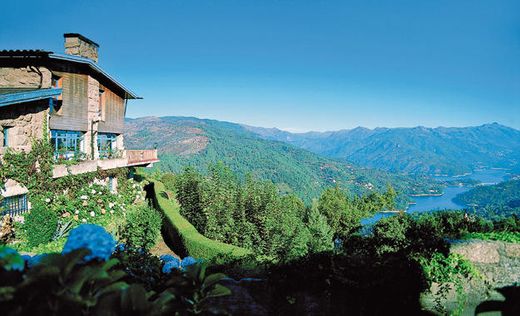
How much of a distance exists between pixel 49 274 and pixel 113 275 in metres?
0.47

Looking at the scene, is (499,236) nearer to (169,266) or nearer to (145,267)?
(169,266)

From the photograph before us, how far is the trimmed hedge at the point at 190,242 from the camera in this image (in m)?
11.0

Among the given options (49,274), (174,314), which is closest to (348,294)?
(174,314)

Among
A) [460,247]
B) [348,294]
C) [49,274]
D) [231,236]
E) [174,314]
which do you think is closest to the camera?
[49,274]

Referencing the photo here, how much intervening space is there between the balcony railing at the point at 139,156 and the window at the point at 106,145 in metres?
1.01

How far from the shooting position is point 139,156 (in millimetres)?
21625

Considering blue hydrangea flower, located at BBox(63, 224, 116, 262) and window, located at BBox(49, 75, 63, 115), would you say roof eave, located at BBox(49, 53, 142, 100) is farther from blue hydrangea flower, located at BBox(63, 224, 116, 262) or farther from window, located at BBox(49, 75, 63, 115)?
blue hydrangea flower, located at BBox(63, 224, 116, 262)

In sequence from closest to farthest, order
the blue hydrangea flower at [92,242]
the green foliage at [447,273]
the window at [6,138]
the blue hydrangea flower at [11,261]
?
1. the blue hydrangea flower at [11,261]
2. the blue hydrangea flower at [92,242]
3. the green foliage at [447,273]
4. the window at [6,138]

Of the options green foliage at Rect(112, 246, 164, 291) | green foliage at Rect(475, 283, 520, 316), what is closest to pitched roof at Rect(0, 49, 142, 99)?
green foliage at Rect(112, 246, 164, 291)

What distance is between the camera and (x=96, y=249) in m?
1.98

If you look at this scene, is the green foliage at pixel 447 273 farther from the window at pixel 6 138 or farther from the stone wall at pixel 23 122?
the window at pixel 6 138

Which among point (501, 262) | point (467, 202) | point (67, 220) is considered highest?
point (501, 262)

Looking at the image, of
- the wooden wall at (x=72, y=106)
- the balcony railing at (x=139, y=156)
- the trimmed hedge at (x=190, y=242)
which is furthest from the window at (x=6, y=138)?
the balcony railing at (x=139, y=156)

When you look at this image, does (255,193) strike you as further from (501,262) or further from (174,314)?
(174,314)
